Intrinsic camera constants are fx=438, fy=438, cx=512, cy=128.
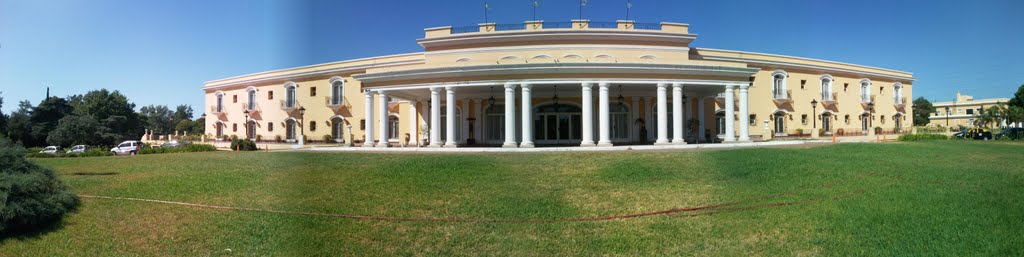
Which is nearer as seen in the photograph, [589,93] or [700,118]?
[589,93]

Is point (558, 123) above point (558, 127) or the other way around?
above

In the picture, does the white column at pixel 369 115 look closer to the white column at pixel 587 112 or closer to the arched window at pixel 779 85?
the white column at pixel 587 112

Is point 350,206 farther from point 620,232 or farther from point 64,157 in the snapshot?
point 64,157

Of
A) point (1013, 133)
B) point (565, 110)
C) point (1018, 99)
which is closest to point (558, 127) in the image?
point (565, 110)

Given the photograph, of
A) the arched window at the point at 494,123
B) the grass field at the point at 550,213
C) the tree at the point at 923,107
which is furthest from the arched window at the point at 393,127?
the tree at the point at 923,107

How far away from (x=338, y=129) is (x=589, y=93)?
49.2ft

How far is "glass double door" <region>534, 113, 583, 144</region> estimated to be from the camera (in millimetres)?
18922

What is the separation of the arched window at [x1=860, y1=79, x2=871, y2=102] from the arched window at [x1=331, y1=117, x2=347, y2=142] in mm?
27885

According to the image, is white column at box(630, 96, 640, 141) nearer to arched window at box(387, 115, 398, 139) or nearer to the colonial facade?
arched window at box(387, 115, 398, 139)

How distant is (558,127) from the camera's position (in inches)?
744

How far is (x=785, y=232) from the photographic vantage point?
3.47 meters

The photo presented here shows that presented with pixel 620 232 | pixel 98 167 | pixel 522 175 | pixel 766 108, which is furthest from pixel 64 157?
pixel 766 108

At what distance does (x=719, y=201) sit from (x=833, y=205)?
966 mm

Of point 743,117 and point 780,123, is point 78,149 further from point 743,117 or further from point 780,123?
point 780,123
